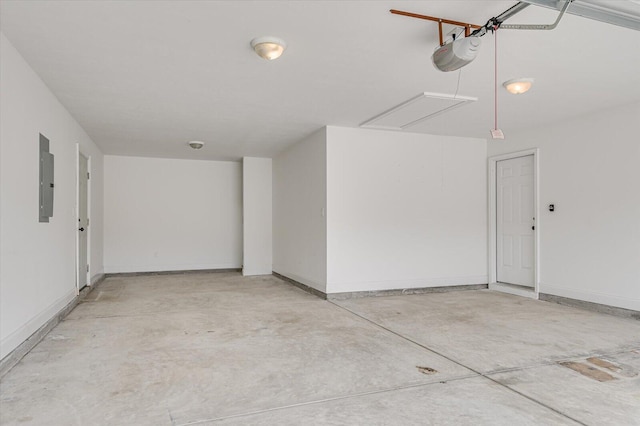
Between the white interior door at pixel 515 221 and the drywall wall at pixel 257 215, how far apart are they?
170 inches

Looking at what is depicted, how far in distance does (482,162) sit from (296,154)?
10.1 feet

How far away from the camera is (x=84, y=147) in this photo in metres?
5.89

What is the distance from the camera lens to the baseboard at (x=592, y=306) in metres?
4.60

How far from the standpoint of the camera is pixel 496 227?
6.58 m

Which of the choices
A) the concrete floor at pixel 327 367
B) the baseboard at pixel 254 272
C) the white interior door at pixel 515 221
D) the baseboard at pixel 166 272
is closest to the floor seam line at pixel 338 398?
the concrete floor at pixel 327 367

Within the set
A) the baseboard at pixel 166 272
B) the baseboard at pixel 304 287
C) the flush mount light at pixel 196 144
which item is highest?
the flush mount light at pixel 196 144

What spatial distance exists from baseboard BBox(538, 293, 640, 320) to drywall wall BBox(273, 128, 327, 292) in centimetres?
306

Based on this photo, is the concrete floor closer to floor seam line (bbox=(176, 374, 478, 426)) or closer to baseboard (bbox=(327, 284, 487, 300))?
floor seam line (bbox=(176, 374, 478, 426))

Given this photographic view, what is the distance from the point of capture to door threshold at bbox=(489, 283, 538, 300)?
5.76 m

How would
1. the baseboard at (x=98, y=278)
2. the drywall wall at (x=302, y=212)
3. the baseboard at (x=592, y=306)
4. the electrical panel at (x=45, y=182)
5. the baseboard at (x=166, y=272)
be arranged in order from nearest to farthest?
the electrical panel at (x=45, y=182)
the baseboard at (x=592, y=306)
the drywall wall at (x=302, y=212)
the baseboard at (x=98, y=278)
the baseboard at (x=166, y=272)

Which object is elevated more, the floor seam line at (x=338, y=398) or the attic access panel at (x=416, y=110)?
the attic access panel at (x=416, y=110)

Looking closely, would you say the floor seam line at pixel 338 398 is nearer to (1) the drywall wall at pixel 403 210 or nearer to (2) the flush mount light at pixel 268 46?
(2) the flush mount light at pixel 268 46

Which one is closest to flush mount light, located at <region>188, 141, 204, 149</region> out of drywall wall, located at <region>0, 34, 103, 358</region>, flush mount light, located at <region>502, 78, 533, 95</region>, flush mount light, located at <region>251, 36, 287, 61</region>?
drywall wall, located at <region>0, 34, 103, 358</region>

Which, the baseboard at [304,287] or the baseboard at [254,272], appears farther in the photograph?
the baseboard at [254,272]
